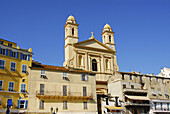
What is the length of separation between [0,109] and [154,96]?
1350 inches

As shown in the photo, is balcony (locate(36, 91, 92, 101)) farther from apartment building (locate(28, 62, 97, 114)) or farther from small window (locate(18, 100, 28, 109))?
small window (locate(18, 100, 28, 109))

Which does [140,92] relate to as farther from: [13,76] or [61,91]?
[13,76]

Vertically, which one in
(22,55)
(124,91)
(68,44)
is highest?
(68,44)

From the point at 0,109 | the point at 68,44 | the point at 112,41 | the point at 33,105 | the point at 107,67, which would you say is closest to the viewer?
the point at 0,109

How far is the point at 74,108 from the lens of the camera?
3794cm

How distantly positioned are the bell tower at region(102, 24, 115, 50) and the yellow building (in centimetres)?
3497

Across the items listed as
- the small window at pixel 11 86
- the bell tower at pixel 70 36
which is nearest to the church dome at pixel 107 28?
the bell tower at pixel 70 36

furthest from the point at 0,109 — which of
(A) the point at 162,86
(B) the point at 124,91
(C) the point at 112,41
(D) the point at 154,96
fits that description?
(C) the point at 112,41

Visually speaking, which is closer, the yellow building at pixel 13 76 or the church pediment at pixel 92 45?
the yellow building at pixel 13 76

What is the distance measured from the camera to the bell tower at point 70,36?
188ft

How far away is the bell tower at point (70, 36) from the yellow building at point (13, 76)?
Answer: 68.3 feet

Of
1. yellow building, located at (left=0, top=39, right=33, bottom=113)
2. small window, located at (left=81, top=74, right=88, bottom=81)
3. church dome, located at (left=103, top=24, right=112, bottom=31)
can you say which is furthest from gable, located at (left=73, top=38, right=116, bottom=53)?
yellow building, located at (left=0, top=39, right=33, bottom=113)

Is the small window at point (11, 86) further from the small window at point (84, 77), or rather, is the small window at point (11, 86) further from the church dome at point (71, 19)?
the church dome at point (71, 19)

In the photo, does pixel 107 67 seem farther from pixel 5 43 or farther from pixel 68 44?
pixel 5 43
